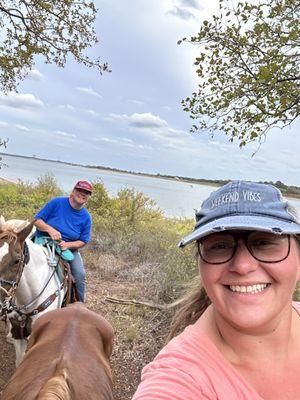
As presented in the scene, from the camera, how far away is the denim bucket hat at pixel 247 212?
1128mm

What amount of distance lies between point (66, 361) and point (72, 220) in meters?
2.58

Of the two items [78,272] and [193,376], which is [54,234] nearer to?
[78,272]

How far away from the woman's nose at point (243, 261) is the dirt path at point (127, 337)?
396cm

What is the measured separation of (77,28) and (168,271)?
22.2ft

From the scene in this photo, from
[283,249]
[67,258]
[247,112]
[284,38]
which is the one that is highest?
[284,38]

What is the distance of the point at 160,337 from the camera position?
17.8ft

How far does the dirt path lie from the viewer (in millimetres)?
4738

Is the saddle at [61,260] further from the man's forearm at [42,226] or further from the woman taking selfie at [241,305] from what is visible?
the woman taking selfie at [241,305]

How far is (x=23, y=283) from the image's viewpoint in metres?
4.19

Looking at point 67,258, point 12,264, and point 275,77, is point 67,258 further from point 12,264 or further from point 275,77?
point 275,77

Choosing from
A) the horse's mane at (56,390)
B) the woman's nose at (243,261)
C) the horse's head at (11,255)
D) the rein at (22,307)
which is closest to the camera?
the woman's nose at (243,261)

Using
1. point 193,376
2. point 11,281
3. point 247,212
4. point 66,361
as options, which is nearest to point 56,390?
point 66,361

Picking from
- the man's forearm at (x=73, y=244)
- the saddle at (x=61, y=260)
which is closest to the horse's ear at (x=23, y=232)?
the saddle at (x=61, y=260)

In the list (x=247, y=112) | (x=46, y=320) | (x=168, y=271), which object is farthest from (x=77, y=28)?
(x=46, y=320)
